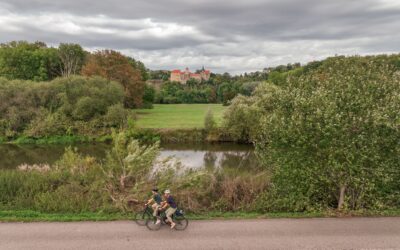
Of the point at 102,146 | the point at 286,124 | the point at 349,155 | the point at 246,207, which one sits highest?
the point at 286,124

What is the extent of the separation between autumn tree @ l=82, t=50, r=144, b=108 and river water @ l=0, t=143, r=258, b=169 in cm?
2014

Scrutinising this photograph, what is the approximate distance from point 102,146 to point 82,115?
7.43 meters

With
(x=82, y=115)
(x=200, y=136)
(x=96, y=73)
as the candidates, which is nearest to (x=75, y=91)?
(x=82, y=115)

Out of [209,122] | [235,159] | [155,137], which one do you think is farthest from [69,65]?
[235,159]

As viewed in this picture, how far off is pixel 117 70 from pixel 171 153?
2839cm

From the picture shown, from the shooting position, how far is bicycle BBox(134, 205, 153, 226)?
10.6 meters

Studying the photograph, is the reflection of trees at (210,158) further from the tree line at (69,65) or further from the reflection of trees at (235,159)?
the tree line at (69,65)

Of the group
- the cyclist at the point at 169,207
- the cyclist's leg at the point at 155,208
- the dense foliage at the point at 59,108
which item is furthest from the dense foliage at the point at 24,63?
the cyclist at the point at 169,207

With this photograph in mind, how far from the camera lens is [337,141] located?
1138 cm

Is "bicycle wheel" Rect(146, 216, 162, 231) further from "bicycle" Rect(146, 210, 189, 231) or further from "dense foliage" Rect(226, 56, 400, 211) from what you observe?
"dense foliage" Rect(226, 56, 400, 211)

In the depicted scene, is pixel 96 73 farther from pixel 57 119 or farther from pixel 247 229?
pixel 247 229

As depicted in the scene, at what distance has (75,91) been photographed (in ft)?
144

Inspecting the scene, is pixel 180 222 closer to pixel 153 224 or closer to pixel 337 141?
pixel 153 224

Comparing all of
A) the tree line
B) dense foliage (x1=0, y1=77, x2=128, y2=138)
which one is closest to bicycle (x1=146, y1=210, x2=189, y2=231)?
dense foliage (x1=0, y1=77, x2=128, y2=138)
